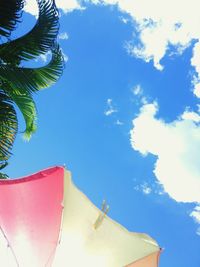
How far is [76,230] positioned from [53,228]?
0.26 metres

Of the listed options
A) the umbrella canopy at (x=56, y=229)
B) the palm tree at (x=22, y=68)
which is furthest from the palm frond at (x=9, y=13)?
the umbrella canopy at (x=56, y=229)

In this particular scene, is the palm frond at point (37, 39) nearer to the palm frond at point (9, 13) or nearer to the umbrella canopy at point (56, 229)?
the palm frond at point (9, 13)

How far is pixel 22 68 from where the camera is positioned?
861cm

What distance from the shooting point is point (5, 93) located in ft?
27.0

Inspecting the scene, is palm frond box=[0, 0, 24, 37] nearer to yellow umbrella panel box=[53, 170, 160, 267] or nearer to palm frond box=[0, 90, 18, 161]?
palm frond box=[0, 90, 18, 161]

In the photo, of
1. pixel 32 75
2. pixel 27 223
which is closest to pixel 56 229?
pixel 27 223

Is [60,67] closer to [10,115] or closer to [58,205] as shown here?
[10,115]

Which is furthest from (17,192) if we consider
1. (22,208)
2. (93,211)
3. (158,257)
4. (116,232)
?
(158,257)

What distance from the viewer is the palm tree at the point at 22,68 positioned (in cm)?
810

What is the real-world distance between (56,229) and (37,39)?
4.65 metres

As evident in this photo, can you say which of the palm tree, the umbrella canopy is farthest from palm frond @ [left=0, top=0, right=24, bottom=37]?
the umbrella canopy

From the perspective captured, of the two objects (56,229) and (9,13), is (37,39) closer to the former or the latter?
(9,13)

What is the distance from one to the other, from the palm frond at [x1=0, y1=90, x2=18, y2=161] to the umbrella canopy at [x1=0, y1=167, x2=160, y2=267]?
3075 mm

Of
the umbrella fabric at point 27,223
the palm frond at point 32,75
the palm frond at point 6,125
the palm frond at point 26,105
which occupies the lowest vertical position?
the umbrella fabric at point 27,223
